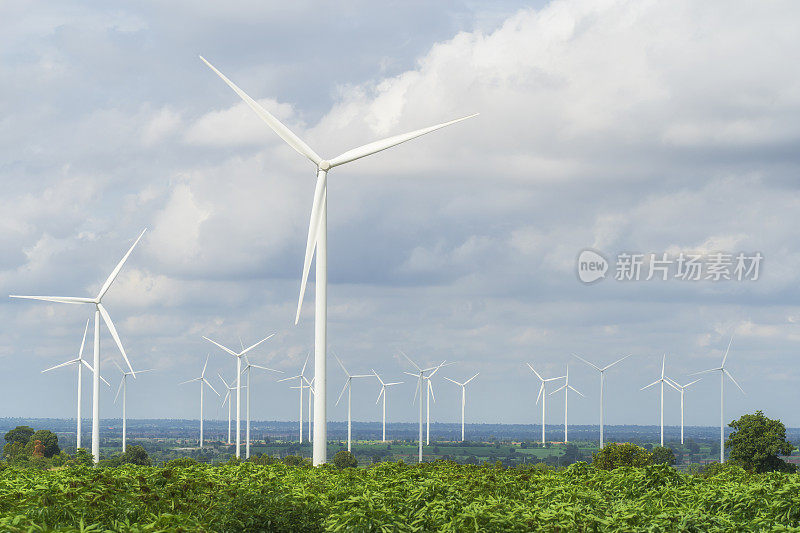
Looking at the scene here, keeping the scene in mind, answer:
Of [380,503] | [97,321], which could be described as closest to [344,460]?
[97,321]

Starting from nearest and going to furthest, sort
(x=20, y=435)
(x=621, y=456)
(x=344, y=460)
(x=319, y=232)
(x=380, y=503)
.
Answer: (x=380, y=503) < (x=319, y=232) < (x=621, y=456) < (x=344, y=460) < (x=20, y=435)

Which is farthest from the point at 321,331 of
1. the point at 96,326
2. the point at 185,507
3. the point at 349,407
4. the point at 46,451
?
the point at 349,407

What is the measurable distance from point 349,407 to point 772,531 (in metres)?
142

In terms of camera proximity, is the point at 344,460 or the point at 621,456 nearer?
the point at 621,456

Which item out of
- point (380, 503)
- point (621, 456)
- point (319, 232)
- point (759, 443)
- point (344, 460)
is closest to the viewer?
point (380, 503)

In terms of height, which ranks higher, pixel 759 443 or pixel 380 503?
pixel 380 503

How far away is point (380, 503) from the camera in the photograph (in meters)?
15.7

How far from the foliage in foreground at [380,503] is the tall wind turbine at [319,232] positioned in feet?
46.7

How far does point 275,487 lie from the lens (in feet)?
61.0

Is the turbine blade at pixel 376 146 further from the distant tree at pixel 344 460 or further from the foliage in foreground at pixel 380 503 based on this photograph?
the distant tree at pixel 344 460

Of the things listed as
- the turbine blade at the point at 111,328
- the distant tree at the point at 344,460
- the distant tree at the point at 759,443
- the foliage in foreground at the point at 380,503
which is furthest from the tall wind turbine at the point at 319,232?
the distant tree at the point at 344,460

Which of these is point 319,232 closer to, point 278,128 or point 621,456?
point 278,128

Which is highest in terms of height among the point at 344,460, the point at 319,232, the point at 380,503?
the point at 319,232

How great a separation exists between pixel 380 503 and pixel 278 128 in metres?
29.1
